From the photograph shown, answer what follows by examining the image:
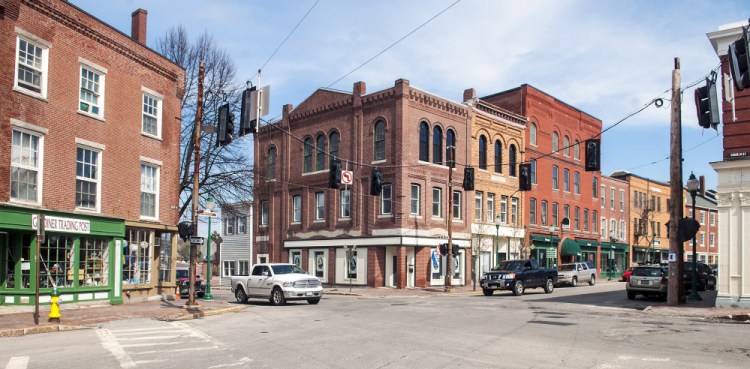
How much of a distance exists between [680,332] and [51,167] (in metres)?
18.5

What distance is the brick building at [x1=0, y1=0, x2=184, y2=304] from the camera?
64.1ft

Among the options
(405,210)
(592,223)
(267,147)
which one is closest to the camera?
(405,210)

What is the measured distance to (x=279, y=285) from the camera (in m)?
25.2

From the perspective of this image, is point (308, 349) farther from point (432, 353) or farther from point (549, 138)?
point (549, 138)

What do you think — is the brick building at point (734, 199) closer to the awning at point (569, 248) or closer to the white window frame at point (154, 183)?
the white window frame at point (154, 183)

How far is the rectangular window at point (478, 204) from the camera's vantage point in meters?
43.9

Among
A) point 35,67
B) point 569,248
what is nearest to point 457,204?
point 569,248

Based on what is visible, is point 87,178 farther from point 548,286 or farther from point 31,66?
point 548,286

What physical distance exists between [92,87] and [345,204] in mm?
22032

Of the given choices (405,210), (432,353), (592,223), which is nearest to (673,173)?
(432,353)

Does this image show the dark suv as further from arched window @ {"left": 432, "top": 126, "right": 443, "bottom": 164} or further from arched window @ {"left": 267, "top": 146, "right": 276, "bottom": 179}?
arched window @ {"left": 267, "top": 146, "right": 276, "bottom": 179}

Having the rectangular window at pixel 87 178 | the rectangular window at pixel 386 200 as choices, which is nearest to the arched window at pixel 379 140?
the rectangular window at pixel 386 200

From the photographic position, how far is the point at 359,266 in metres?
40.8

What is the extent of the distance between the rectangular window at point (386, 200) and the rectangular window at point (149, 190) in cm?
1681
